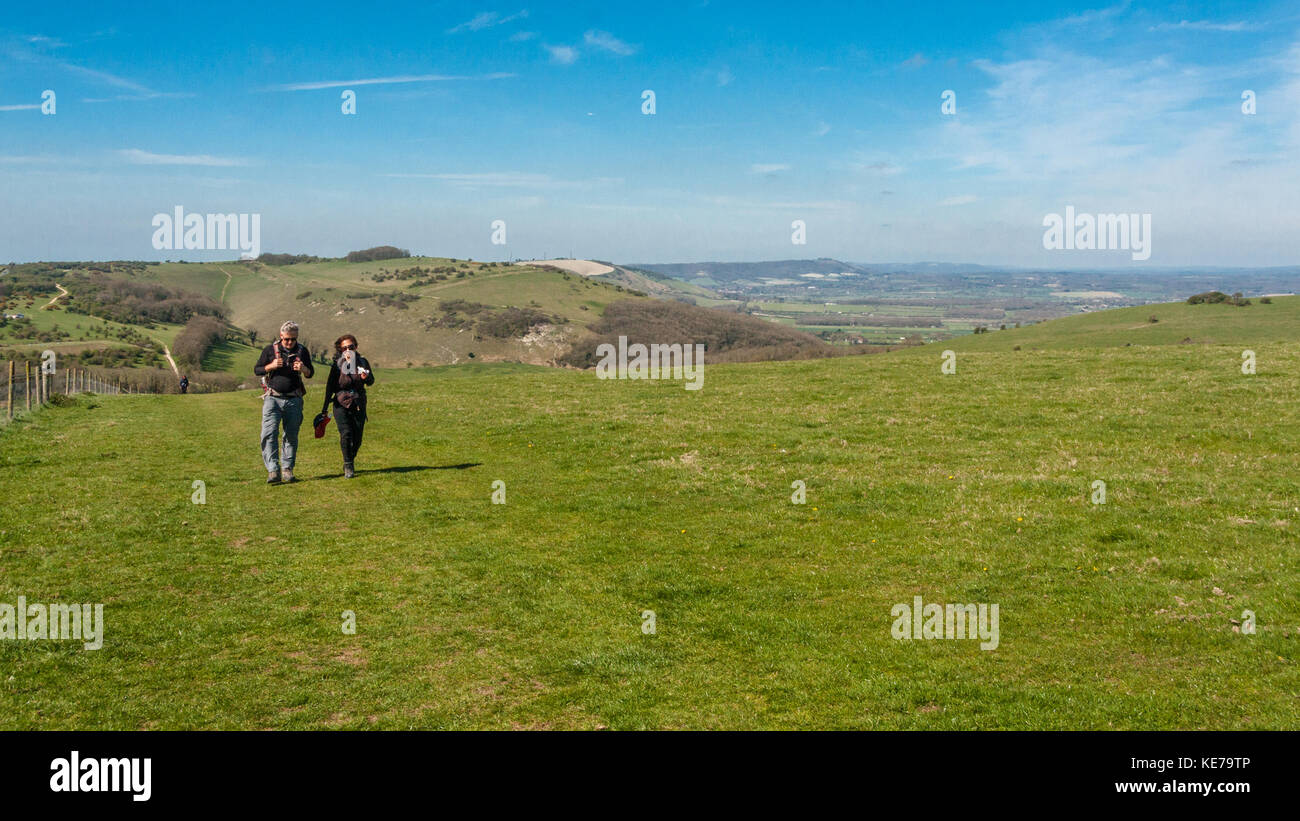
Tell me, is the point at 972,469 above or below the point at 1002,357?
below

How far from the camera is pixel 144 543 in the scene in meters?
14.0

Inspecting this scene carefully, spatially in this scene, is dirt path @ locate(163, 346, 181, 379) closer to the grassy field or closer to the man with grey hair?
the grassy field

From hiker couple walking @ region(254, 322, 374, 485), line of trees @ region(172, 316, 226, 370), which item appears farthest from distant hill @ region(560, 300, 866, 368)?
hiker couple walking @ region(254, 322, 374, 485)

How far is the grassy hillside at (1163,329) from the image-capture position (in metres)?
58.6

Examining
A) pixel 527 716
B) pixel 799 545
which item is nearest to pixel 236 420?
pixel 799 545

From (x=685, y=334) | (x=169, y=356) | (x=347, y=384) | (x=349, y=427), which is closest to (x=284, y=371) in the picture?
(x=347, y=384)

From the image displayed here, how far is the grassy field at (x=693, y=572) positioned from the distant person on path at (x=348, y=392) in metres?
1.15

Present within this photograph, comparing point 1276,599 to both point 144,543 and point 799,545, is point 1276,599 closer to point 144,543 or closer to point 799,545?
point 799,545

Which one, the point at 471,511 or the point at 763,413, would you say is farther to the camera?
the point at 763,413

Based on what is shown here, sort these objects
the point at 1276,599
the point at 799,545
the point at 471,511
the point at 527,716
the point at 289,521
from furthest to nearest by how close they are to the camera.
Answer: the point at 471,511, the point at 289,521, the point at 799,545, the point at 1276,599, the point at 527,716

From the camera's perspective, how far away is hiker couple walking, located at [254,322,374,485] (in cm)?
1897

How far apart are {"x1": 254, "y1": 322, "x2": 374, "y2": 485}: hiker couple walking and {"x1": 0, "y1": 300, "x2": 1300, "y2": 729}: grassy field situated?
1010mm

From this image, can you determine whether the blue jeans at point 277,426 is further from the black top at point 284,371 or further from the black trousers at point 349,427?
the black trousers at point 349,427
